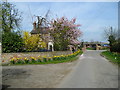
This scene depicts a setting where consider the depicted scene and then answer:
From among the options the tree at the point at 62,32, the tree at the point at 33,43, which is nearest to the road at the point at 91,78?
the tree at the point at 62,32

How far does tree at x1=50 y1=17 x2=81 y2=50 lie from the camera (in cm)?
2156

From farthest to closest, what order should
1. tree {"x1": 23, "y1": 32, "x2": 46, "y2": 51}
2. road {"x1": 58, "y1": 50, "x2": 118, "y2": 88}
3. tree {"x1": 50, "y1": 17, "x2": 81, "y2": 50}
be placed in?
tree {"x1": 23, "y1": 32, "x2": 46, "y2": 51}, tree {"x1": 50, "y1": 17, "x2": 81, "y2": 50}, road {"x1": 58, "y1": 50, "x2": 118, "y2": 88}

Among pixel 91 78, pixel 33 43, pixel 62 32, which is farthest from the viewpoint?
pixel 33 43

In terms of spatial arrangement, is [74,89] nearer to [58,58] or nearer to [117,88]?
[117,88]

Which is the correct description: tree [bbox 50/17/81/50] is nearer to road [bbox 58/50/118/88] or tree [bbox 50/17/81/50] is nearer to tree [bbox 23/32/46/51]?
tree [bbox 23/32/46/51]

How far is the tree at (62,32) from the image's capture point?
21562mm

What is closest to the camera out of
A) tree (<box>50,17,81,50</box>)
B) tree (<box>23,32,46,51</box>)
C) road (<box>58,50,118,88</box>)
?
road (<box>58,50,118,88</box>)

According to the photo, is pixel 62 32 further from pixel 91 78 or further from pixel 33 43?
pixel 91 78

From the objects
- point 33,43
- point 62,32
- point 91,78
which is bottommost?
point 91,78

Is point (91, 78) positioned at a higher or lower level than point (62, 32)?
lower

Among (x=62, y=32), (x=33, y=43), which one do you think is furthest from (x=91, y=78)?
(x=33, y=43)

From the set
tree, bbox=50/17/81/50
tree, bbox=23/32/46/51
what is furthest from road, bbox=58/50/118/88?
tree, bbox=23/32/46/51

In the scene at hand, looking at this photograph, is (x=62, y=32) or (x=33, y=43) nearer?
(x=62, y=32)

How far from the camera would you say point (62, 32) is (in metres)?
21.3
